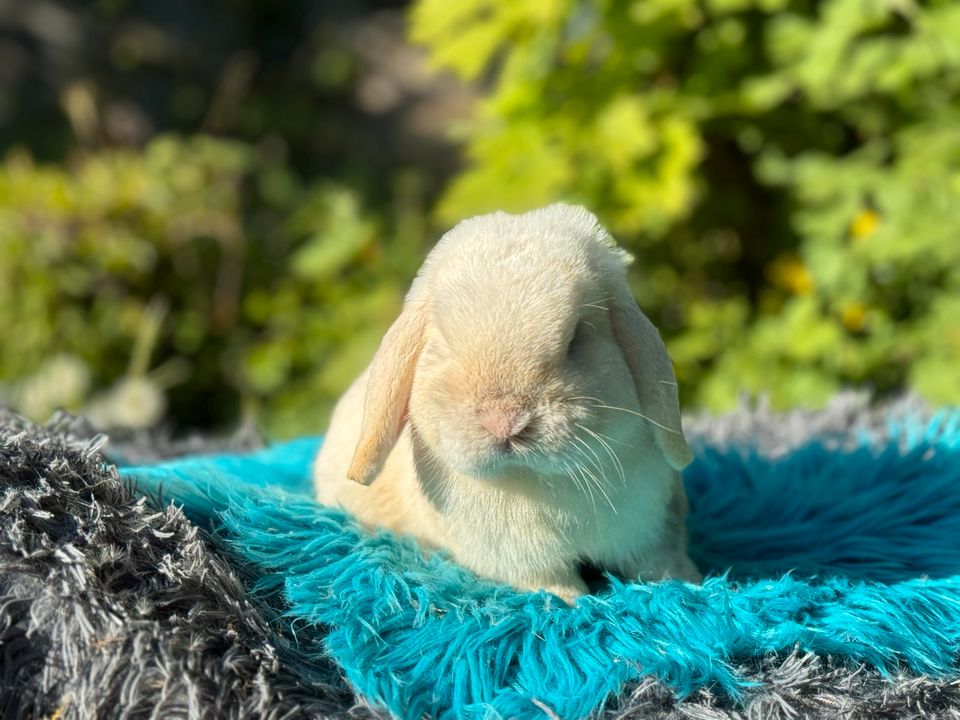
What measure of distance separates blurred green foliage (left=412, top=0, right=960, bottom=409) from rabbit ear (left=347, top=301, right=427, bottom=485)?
4.78 feet

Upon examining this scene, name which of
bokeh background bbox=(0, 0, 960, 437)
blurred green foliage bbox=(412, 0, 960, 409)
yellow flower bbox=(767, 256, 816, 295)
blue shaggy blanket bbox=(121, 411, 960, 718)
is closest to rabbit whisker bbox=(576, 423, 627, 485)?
blue shaggy blanket bbox=(121, 411, 960, 718)

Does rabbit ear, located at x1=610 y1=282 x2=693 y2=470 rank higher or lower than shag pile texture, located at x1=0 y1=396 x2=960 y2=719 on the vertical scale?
higher

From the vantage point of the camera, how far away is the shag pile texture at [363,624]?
1071 mm

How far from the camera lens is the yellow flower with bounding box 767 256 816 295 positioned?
9.73 ft

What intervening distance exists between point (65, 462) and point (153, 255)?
2319 mm

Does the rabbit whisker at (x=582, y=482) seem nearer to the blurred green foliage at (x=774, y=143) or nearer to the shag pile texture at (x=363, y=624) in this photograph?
the shag pile texture at (x=363, y=624)

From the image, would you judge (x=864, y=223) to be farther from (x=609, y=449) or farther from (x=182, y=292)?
(x=182, y=292)

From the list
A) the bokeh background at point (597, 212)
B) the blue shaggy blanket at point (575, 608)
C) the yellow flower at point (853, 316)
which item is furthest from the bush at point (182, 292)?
the blue shaggy blanket at point (575, 608)

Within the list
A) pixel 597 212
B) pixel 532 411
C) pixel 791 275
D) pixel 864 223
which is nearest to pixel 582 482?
pixel 532 411

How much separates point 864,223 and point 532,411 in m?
1.97

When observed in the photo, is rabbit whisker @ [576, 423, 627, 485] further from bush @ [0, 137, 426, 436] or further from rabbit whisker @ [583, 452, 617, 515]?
bush @ [0, 137, 426, 436]

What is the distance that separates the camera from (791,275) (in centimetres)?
302

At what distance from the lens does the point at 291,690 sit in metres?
1.11

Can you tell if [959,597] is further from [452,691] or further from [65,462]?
[65,462]
